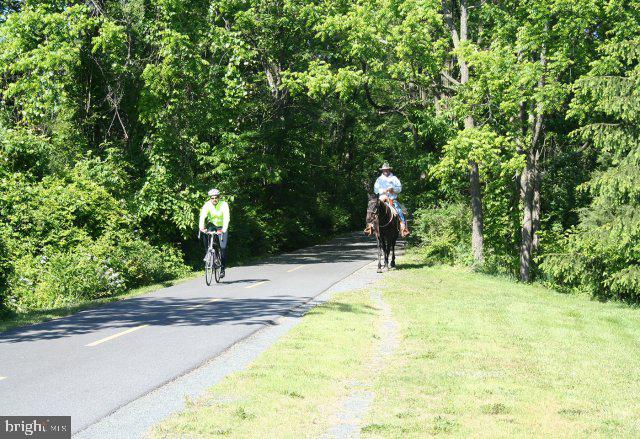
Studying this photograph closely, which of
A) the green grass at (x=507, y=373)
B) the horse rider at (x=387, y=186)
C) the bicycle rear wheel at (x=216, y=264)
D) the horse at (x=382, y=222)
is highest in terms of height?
the horse rider at (x=387, y=186)

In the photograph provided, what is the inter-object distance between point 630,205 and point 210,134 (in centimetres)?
1447

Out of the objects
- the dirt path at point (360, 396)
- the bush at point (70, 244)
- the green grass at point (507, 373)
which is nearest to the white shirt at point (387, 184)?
the green grass at point (507, 373)

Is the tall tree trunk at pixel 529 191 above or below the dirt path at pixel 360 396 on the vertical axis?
above

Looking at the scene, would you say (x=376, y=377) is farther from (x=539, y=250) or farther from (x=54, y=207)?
(x=539, y=250)

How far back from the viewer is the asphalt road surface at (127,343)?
707cm

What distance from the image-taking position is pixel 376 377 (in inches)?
312

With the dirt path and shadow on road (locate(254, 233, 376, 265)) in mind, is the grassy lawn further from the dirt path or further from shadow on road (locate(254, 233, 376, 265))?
shadow on road (locate(254, 233, 376, 265))

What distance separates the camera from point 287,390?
7.20 metres

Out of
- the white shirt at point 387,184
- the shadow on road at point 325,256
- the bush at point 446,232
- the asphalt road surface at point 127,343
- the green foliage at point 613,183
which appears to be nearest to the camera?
the asphalt road surface at point 127,343

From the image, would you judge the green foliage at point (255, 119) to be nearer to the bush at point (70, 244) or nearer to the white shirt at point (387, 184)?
the bush at point (70, 244)

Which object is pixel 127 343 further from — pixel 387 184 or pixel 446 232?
pixel 446 232

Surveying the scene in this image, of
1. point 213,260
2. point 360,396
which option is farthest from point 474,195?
point 360,396

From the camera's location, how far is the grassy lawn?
6.09 meters

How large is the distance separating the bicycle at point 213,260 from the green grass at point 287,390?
24.8ft
